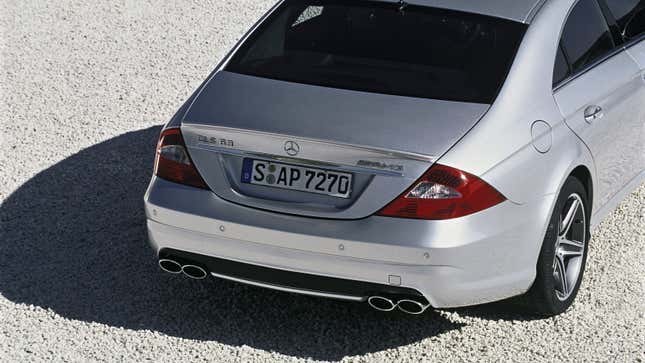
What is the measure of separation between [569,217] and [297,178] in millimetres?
1476

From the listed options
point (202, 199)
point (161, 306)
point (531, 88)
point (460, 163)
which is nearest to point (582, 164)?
point (531, 88)

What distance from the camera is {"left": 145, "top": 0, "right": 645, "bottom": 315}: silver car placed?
15.9ft

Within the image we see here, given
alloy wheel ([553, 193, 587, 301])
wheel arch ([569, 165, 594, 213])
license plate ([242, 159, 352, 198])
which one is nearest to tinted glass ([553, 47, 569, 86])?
wheel arch ([569, 165, 594, 213])

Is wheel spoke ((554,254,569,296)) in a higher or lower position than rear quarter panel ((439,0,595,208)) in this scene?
lower

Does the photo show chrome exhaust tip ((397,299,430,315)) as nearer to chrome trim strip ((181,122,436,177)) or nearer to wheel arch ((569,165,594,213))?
chrome trim strip ((181,122,436,177))

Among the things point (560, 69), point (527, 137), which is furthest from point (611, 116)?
point (527, 137)

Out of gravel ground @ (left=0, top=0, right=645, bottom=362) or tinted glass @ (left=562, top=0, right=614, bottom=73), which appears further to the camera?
tinted glass @ (left=562, top=0, right=614, bottom=73)

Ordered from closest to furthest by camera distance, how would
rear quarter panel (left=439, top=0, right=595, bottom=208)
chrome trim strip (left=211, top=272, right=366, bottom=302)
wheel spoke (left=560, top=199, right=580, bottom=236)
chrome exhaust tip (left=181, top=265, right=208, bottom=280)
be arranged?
rear quarter panel (left=439, top=0, right=595, bottom=208) → chrome trim strip (left=211, top=272, right=366, bottom=302) → chrome exhaust tip (left=181, top=265, right=208, bottom=280) → wheel spoke (left=560, top=199, right=580, bottom=236)

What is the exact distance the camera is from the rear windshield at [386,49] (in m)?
5.30

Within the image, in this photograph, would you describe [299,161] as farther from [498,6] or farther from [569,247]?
[569,247]

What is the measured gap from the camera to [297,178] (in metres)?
4.97

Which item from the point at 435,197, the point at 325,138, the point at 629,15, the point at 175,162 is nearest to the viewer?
the point at 435,197

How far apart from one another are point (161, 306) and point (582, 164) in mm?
2245

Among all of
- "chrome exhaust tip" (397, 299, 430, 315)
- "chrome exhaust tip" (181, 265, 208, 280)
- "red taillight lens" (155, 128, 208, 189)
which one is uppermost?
"red taillight lens" (155, 128, 208, 189)
